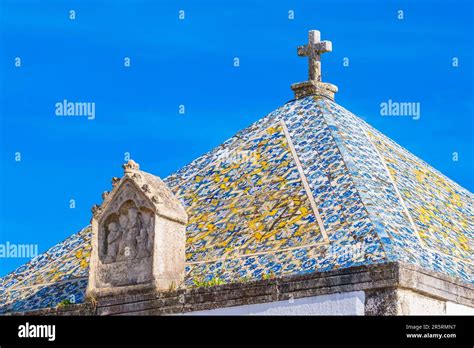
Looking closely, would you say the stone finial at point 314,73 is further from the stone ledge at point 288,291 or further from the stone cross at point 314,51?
the stone ledge at point 288,291

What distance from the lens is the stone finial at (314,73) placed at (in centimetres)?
2709

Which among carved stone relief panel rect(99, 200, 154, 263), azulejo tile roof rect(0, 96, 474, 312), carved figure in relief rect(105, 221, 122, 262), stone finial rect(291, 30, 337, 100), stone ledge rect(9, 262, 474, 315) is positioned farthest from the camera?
stone finial rect(291, 30, 337, 100)

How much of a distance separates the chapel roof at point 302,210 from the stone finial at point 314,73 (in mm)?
29

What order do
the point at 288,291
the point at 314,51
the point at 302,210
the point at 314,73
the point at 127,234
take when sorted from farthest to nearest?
the point at 314,73 → the point at 314,51 → the point at 127,234 → the point at 302,210 → the point at 288,291

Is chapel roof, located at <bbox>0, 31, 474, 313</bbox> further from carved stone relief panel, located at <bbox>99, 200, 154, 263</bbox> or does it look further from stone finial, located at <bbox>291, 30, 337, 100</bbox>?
carved stone relief panel, located at <bbox>99, 200, 154, 263</bbox>

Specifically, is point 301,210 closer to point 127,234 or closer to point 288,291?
point 288,291

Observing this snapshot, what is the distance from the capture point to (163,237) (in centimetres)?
2367

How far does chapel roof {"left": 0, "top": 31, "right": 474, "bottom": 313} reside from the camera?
74.8 ft

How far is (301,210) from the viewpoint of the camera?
23.8 meters

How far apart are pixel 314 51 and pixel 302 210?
436 cm

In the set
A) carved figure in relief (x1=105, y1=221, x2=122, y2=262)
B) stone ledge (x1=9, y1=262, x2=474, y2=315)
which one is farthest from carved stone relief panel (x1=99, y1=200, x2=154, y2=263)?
stone ledge (x1=9, y1=262, x2=474, y2=315)

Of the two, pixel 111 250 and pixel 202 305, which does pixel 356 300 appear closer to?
pixel 202 305

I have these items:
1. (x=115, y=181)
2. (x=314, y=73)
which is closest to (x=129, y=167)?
(x=115, y=181)

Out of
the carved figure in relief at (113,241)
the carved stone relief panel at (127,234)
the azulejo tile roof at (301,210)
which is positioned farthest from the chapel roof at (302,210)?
the carved figure in relief at (113,241)
